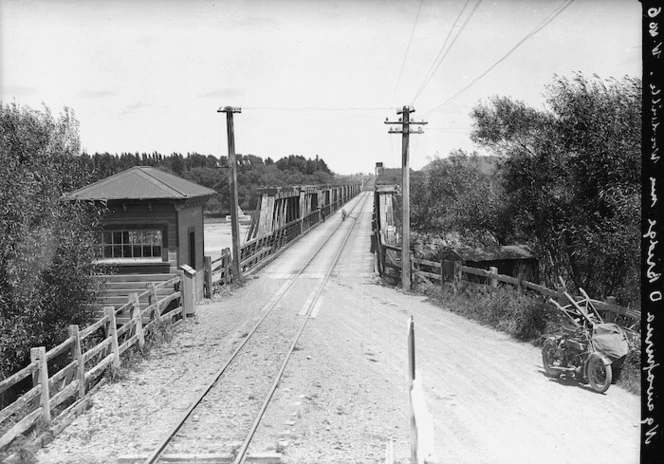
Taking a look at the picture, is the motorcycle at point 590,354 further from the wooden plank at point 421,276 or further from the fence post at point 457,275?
the wooden plank at point 421,276

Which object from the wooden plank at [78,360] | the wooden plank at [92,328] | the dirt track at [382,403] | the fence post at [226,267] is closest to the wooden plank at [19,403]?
the dirt track at [382,403]

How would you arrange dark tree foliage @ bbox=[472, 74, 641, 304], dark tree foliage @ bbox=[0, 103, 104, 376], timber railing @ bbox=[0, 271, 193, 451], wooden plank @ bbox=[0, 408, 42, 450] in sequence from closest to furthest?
wooden plank @ bbox=[0, 408, 42, 450] < timber railing @ bbox=[0, 271, 193, 451] < dark tree foliage @ bbox=[0, 103, 104, 376] < dark tree foliage @ bbox=[472, 74, 641, 304]

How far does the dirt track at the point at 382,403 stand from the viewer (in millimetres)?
6172

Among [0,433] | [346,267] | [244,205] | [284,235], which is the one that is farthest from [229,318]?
[244,205]

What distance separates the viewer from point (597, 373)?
7.95m

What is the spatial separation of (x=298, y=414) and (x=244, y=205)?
106116 millimetres

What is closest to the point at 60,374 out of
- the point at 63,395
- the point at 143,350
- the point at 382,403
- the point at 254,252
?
the point at 63,395

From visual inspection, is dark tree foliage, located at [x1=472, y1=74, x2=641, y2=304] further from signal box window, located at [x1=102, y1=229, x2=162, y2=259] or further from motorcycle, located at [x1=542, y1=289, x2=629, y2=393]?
signal box window, located at [x1=102, y1=229, x2=162, y2=259]

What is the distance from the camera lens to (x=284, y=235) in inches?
1307

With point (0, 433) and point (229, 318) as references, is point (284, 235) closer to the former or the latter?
point (229, 318)

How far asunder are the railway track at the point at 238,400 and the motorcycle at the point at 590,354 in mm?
4047

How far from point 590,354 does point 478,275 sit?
8366mm

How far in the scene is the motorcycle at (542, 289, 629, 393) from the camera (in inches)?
310

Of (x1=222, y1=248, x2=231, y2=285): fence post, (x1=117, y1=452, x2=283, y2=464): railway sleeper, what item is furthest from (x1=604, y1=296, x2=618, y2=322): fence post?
(x1=222, y1=248, x2=231, y2=285): fence post
